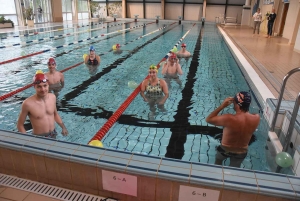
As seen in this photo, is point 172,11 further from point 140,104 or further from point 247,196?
point 247,196

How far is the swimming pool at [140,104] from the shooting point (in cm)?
360

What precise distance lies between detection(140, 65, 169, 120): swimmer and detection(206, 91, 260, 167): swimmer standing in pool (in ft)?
6.32

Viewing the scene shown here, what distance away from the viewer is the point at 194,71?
748 cm

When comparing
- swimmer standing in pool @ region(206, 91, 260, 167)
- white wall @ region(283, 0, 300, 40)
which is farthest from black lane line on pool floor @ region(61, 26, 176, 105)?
white wall @ region(283, 0, 300, 40)

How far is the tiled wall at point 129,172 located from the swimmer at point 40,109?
2.10ft

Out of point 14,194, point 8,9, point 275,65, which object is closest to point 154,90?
point 14,194

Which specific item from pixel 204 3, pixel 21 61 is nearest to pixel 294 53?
pixel 21 61

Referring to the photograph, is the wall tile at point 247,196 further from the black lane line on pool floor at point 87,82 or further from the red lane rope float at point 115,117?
the black lane line on pool floor at point 87,82

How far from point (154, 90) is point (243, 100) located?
2.56 metres

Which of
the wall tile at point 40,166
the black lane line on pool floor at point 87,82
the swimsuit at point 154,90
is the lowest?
the black lane line on pool floor at point 87,82

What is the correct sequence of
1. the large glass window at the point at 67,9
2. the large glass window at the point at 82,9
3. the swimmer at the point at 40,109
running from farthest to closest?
the large glass window at the point at 82,9 < the large glass window at the point at 67,9 < the swimmer at the point at 40,109

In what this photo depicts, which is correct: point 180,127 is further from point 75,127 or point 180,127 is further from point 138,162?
point 138,162

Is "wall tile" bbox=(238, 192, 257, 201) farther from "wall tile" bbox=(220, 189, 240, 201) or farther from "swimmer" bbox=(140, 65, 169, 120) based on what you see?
"swimmer" bbox=(140, 65, 169, 120)

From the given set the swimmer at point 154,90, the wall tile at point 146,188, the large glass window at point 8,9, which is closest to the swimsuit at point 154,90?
the swimmer at point 154,90
